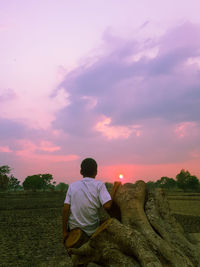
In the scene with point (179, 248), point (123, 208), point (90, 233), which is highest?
point (123, 208)

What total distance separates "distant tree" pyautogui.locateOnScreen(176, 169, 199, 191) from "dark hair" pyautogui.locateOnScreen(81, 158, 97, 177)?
114 m

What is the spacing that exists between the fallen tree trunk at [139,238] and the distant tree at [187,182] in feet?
368

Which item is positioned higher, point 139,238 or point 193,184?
point 193,184

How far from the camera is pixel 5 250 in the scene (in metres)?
10.9

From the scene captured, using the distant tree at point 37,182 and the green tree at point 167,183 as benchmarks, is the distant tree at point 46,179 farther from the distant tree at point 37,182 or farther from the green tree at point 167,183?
the green tree at point 167,183

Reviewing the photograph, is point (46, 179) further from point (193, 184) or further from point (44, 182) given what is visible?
point (193, 184)

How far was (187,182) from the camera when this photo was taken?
4496 inches

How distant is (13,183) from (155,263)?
14544cm

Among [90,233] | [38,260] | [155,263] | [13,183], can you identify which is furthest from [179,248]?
[13,183]

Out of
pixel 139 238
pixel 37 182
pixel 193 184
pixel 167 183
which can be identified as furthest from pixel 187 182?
pixel 139 238

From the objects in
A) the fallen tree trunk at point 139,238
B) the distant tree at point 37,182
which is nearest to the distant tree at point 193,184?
the distant tree at point 37,182

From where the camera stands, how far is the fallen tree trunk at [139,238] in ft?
15.0

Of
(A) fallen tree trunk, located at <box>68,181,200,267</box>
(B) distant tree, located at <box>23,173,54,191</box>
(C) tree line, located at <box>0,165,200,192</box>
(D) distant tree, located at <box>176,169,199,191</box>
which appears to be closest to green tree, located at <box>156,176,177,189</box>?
(C) tree line, located at <box>0,165,200,192</box>

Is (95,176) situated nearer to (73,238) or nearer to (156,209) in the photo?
(73,238)
